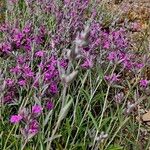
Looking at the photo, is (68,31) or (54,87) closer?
(54,87)

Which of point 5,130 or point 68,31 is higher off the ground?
point 68,31

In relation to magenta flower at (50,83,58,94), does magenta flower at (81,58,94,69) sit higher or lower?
higher

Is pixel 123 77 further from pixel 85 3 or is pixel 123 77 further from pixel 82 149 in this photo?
pixel 82 149

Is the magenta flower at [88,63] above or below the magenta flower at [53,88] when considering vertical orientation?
above

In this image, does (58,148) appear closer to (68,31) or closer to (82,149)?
(82,149)

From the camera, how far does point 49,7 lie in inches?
172

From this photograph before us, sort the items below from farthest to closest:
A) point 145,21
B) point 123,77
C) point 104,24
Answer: point 145,21
point 104,24
point 123,77

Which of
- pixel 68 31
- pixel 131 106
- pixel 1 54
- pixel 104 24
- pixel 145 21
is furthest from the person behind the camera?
pixel 145 21

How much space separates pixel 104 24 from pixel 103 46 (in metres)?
1.65

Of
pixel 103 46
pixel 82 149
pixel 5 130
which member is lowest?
pixel 82 149

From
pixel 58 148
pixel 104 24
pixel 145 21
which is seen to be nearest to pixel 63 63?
pixel 58 148

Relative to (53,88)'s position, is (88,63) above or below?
above

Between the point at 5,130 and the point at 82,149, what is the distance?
0.58m

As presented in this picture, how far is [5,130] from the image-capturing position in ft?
9.02
